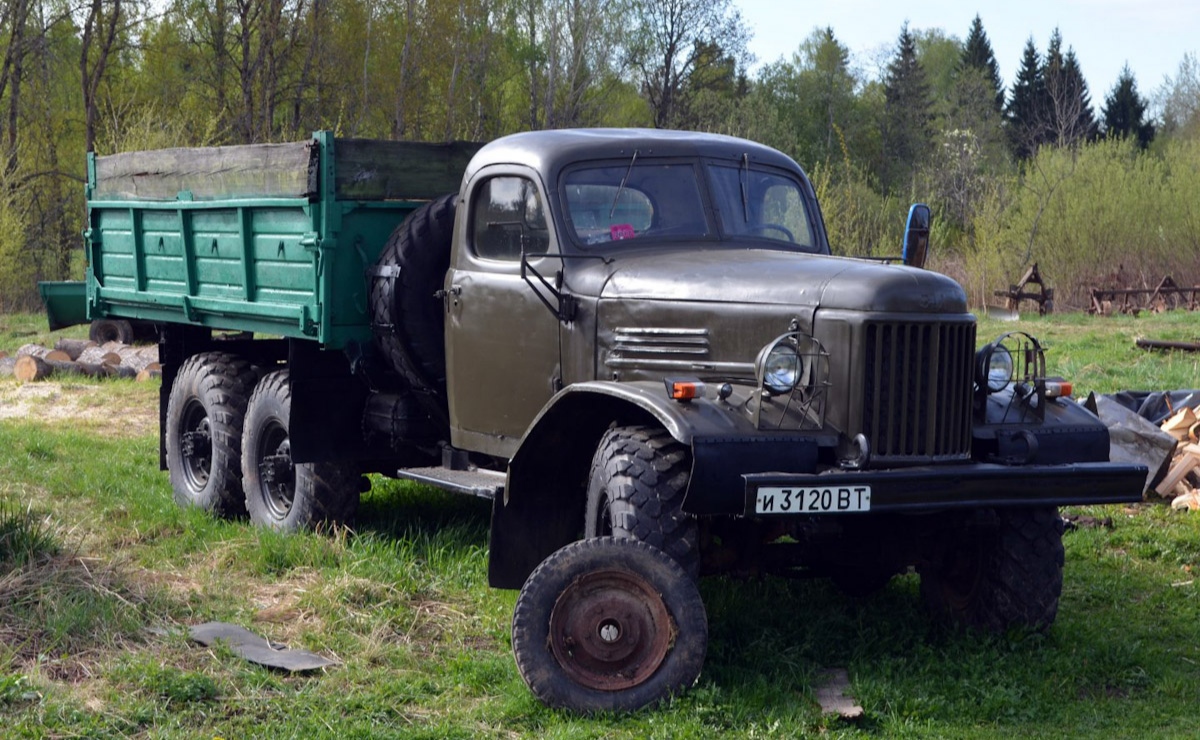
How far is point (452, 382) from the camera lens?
22.3ft

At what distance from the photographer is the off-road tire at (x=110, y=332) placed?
60.4 feet

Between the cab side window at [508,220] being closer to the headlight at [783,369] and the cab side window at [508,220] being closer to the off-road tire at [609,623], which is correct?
the headlight at [783,369]

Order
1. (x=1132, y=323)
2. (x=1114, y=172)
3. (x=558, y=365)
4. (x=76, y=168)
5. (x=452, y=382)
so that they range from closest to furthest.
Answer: (x=558, y=365)
(x=452, y=382)
(x=1132, y=323)
(x=1114, y=172)
(x=76, y=168)

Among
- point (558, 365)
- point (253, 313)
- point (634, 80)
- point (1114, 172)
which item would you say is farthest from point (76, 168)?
point (558, 365)

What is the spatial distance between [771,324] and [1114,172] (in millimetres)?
27767

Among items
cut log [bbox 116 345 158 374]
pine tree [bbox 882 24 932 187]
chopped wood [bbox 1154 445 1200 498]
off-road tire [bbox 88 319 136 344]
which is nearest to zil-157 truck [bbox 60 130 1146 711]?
chopped wood [bbox 1154 445 1200 498]

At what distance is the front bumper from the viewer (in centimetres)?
479

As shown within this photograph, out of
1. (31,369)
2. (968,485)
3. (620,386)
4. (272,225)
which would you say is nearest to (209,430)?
(272,225)

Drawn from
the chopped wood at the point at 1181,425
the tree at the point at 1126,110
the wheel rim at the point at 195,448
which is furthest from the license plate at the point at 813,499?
the tree at the point at 1126,110

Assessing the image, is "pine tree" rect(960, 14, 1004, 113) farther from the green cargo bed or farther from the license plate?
the license plate

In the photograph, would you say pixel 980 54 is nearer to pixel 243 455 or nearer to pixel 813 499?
pixel 243 455

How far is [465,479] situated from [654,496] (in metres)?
1.74

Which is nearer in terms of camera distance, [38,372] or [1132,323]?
[38,372]

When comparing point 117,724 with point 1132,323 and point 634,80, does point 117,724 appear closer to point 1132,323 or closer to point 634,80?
point 1132,323
